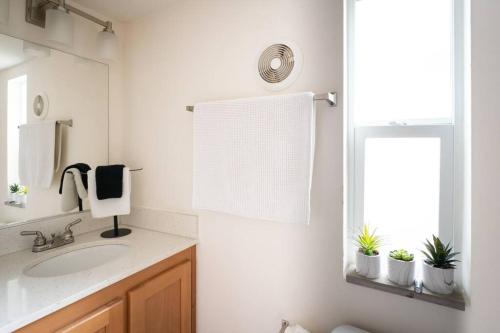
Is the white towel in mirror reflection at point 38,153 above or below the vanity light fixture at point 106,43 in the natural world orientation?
below

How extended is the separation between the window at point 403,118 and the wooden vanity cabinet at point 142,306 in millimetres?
895

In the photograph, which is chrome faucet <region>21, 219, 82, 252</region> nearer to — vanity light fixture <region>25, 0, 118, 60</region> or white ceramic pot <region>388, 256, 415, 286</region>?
vanity light fixture <region>25, 0, 118, 60</region>

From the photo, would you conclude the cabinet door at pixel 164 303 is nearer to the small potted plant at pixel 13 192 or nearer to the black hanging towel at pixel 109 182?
the black hanging towel at pixel 109 182

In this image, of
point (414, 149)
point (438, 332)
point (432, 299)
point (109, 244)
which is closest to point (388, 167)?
point (414, 149)

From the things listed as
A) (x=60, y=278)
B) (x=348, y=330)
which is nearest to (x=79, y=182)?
(x=60, y=278)

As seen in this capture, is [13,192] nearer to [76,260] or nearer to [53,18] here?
[76,260]

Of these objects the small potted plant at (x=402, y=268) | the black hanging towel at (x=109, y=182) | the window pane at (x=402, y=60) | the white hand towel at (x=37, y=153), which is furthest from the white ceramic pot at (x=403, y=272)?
the white hand towel at (x=37, y=153)

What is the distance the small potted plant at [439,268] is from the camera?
87cm

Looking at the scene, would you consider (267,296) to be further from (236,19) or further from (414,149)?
(236,19)

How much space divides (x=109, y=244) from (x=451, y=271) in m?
1.63

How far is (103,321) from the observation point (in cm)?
94

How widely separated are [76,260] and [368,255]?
1.47 m

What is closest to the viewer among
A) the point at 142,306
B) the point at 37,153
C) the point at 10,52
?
the point at 142,306

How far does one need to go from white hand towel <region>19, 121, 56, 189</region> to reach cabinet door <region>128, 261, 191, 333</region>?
835 mm
